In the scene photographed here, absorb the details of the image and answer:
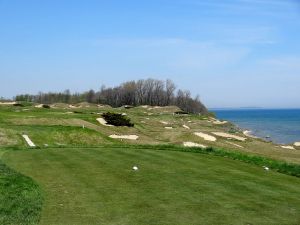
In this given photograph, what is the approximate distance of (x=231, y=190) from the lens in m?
12.3

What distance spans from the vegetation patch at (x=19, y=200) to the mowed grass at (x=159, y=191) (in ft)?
0.93

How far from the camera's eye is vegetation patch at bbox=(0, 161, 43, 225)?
9.60 meters

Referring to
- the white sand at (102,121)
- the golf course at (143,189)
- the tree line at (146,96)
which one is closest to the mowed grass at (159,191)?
the golf course at (143,189)

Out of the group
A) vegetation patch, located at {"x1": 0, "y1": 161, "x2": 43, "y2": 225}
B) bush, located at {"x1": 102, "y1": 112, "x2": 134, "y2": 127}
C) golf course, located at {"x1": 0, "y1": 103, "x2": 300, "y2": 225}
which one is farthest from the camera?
bush, located at {"x1": 102, "y1": 112, "x2": 134, "y2": 127}

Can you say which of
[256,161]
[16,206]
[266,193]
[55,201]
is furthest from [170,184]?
[256,161]

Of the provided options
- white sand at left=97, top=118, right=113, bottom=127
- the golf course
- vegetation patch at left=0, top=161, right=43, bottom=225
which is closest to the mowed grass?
the golf course

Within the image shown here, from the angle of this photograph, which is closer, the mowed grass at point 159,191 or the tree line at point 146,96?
the mowed grass at point 159,191

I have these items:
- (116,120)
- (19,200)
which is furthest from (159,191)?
(116,120)

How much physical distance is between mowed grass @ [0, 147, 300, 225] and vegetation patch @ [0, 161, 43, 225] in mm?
283

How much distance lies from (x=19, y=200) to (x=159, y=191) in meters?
3.66

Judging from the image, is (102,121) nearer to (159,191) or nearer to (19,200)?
(159,191)

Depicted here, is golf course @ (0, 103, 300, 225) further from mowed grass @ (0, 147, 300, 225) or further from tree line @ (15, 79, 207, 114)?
tree line @ (15, 79, 207, 114)

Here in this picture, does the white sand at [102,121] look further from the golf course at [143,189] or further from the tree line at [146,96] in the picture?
the tree line at [146,96]

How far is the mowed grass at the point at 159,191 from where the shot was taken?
9.70m
